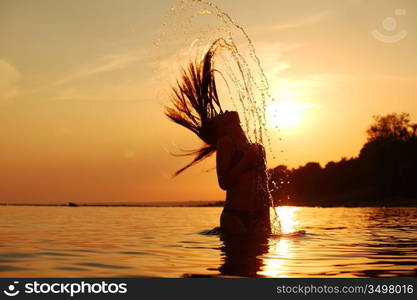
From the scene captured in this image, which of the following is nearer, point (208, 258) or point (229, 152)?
point (208, 258)

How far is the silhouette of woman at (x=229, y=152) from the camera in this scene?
1141 centimetres

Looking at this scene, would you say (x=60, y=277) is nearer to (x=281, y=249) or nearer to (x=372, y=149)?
(x=281, y=249)

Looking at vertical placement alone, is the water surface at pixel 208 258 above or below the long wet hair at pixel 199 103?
below

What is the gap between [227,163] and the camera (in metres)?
11.3

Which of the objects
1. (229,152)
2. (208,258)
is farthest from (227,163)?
(208,258)

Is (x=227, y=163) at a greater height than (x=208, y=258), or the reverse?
(x=227, y=163)

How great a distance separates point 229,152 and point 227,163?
23 centimetres

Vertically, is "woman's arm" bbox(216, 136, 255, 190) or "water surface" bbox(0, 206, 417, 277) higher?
"woman's arm" bbox(216, 136, 255, 190)

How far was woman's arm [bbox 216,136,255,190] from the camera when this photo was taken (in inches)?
444

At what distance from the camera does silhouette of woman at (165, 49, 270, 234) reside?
1141 centimetres

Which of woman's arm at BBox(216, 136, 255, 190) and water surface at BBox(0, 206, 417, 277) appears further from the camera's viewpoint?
woman's arm at BBox(216, 136, 255, 190)

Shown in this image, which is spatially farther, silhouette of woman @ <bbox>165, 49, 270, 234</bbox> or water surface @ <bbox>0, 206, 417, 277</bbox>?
silhouette of woman @ <bbox>165, 49, 270, 234</bbox>

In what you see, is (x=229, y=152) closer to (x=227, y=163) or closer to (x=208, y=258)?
(x=227, y=163)

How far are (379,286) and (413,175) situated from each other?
84567 mm
